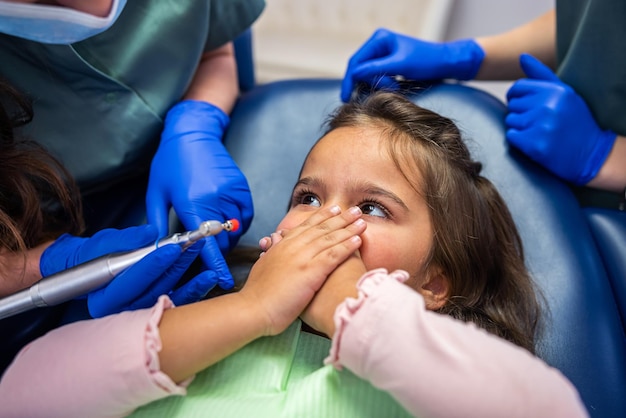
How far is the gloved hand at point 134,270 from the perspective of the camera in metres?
0.81

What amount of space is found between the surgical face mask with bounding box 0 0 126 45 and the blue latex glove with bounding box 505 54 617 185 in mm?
822

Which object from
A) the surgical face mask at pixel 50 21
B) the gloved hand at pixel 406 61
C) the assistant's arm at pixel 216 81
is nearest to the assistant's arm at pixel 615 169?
the gloved hand at pixel 406 61

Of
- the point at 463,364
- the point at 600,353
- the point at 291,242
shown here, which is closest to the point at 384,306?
the point at 463,364

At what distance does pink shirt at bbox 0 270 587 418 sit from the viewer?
1.92 feet

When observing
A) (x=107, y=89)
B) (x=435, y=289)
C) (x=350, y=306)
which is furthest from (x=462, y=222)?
(x=107, y=89)

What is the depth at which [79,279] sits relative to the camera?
774 millimetres

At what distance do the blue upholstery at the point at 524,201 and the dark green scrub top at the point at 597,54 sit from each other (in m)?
0.17

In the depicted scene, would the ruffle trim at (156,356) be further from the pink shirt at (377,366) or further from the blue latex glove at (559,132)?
the blue latex glove at (559,132)

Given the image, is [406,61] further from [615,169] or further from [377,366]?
[377,366]

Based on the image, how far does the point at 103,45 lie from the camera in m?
1.02

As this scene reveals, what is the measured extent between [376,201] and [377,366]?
0.32 meters

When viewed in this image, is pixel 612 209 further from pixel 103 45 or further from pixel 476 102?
pixel 103 45

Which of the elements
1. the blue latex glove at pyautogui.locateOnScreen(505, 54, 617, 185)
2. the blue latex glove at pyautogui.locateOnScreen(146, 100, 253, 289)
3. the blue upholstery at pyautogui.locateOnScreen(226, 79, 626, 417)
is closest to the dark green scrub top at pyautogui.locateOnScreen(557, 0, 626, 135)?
the blue latex glove at pyautogui.locateOnScreen(505, 54, 617, 185)

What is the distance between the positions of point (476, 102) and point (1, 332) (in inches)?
42.9
